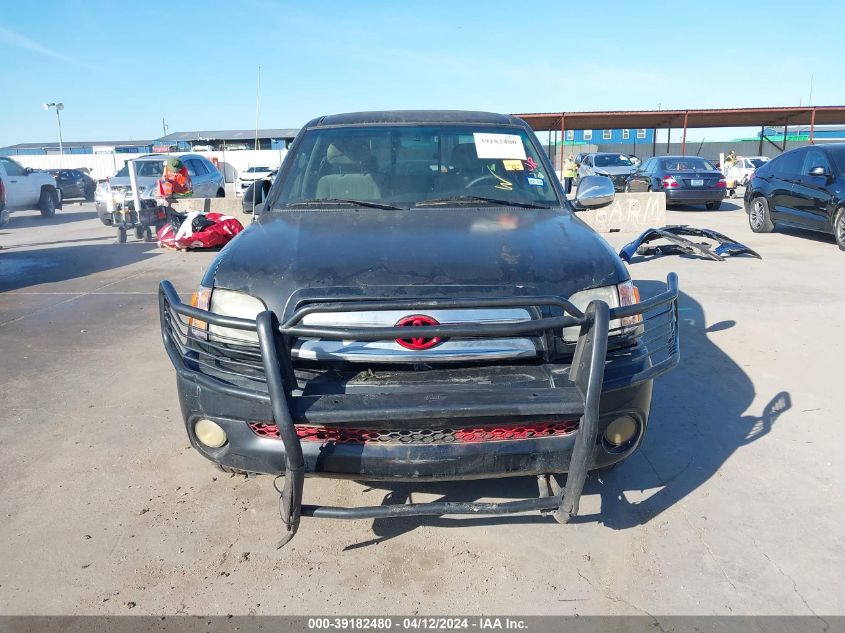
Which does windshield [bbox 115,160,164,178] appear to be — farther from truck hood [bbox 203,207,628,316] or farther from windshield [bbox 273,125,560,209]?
truck hood [bbox 203,207,628,316]

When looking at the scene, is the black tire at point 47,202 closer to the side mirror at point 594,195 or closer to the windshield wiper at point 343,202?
the windshield wiper at point 343,202

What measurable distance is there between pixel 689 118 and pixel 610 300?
32.5m

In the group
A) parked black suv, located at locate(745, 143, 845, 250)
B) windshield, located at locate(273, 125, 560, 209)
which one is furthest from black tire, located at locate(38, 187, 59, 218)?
parked black suv, located at locate(745, 143, 845, 250)

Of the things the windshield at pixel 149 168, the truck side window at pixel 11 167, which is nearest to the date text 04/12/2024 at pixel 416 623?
the windshield at pixel 149 168

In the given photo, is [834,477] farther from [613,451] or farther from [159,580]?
[159,580]

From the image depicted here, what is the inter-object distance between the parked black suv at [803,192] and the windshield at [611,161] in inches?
433

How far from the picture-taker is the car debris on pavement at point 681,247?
971 cm

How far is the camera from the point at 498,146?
4062 millimetres

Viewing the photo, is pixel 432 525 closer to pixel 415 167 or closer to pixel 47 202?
pixel 415 167

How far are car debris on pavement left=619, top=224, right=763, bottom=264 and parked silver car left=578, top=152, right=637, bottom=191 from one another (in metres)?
11.9

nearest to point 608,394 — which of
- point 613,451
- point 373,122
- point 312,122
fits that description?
point 613,451

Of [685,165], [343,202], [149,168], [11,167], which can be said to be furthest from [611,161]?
[343,202]

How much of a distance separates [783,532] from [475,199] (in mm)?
2232

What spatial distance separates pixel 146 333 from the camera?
6.21 meters
